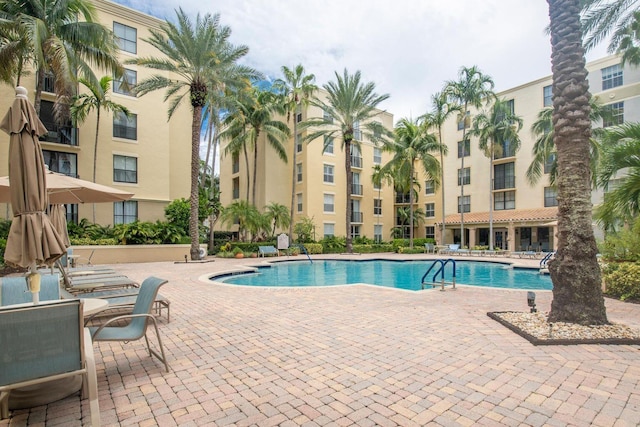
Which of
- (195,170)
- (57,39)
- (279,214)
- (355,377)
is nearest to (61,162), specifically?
(195,170)

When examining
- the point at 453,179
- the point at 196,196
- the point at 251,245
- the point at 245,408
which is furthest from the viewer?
the point at 453,179

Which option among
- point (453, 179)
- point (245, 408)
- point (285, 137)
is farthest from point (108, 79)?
point (453, 179)

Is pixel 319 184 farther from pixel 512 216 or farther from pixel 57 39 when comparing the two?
pixel 57 39

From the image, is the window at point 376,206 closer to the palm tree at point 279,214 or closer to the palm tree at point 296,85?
the palm tree at point 296,85

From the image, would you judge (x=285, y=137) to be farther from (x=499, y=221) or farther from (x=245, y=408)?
(x=245, y=408)

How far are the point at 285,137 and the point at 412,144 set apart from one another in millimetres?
10251

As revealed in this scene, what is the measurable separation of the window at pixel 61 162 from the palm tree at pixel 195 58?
276 inches

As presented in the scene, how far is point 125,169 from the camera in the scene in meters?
23.6

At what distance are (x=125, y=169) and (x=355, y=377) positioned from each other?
79.4 feet

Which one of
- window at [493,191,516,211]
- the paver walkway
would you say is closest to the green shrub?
the paver walkway

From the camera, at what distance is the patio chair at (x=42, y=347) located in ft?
8.95

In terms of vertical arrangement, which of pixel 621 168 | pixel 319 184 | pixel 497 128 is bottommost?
pixel 621 168

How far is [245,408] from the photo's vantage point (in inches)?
128

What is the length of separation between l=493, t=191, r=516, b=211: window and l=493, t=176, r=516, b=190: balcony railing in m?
0.58
